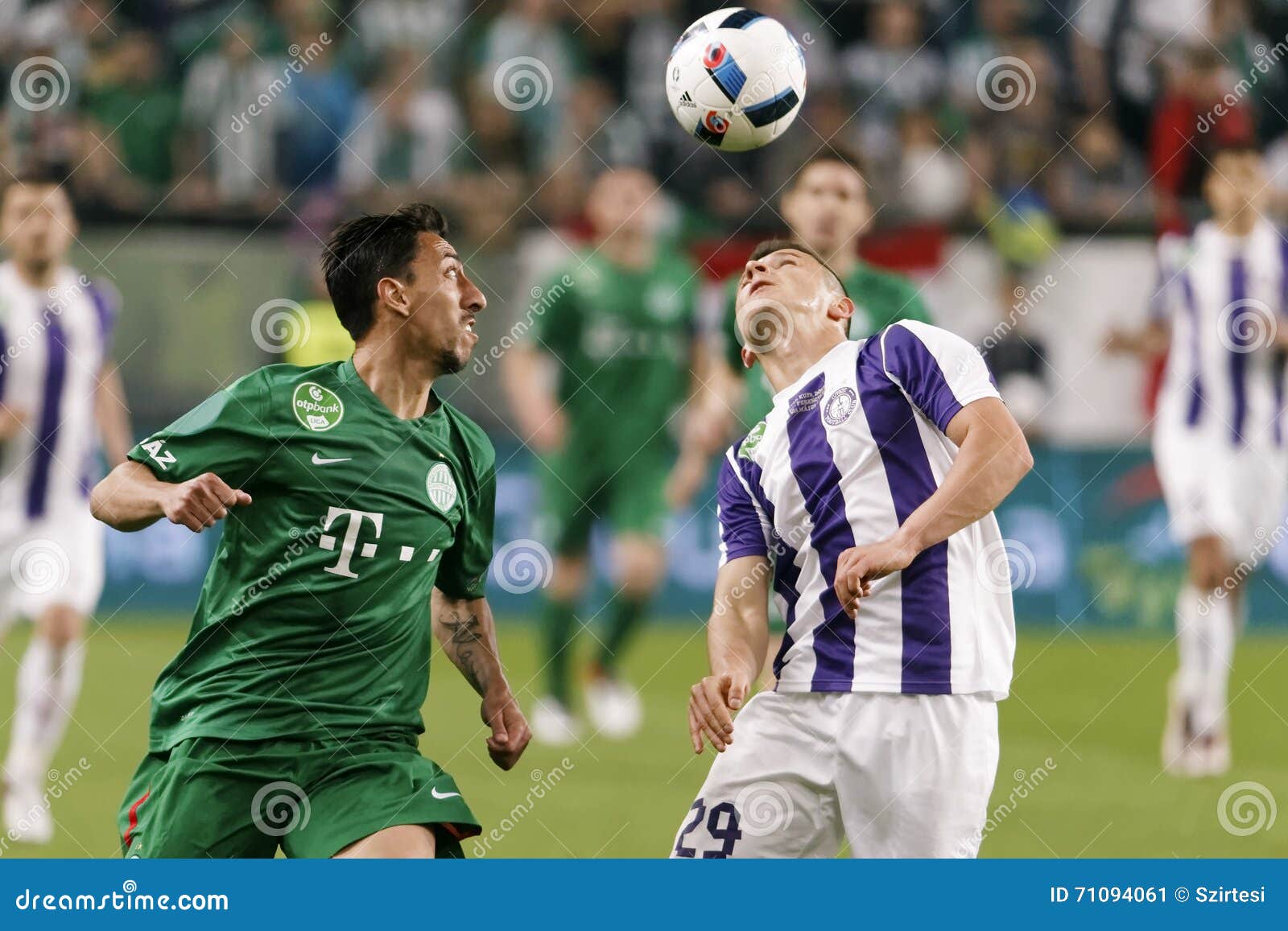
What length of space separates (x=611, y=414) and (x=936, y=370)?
6.01 m

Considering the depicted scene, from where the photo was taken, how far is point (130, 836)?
4.19 metres

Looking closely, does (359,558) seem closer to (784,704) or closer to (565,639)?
(784,704)

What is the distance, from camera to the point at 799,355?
15.1ft

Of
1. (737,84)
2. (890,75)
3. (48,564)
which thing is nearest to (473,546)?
(737,84)

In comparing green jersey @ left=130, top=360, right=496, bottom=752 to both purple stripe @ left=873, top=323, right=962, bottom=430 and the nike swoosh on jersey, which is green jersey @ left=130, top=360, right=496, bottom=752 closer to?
the nike swoosh on jersey

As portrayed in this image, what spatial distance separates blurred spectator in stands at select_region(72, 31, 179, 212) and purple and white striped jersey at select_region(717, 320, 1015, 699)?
380 inches

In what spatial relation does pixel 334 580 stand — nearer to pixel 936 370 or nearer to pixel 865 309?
pixel 936 370

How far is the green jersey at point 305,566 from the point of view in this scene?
4160 mm

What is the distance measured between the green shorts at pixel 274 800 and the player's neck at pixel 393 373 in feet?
2.78

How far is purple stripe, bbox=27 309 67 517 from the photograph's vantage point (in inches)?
313

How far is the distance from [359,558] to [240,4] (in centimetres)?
1051

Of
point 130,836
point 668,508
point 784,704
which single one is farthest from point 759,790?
point 668,508

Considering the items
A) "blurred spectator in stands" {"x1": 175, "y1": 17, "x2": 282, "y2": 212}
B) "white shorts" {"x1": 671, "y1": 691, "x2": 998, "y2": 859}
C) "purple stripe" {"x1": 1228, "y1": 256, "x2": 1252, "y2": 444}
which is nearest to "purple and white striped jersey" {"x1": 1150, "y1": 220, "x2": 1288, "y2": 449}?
"purple stripe" {"x1": 1228, "y1": 256, "x2": 1252, "y2": 444}

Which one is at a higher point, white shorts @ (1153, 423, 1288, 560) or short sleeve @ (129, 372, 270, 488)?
white shorts @ (1153, 423, 1288, 560)
